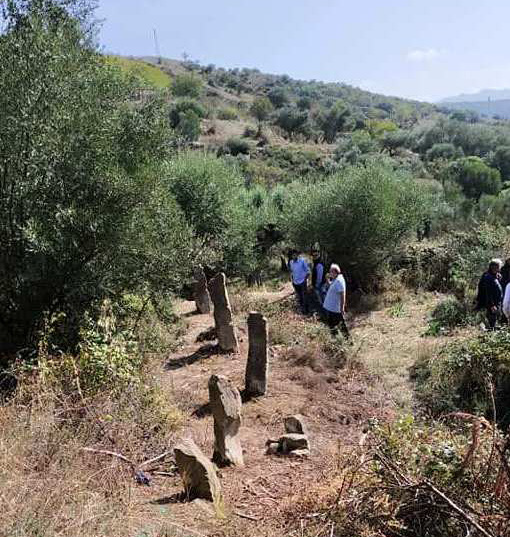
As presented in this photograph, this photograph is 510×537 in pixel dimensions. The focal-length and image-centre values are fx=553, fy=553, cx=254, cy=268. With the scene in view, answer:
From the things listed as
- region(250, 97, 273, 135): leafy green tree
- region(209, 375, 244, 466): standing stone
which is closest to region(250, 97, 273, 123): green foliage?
region(250, 97, 273, 135): leafy green tree

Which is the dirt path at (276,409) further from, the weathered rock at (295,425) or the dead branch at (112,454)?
the dead branch at (112,454)

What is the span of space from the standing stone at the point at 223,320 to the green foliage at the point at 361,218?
8.57 m

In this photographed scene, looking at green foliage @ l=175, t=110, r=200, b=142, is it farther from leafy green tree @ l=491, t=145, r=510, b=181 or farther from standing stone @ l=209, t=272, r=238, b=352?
standing stone @ l=209, t=272, r=238, b=352

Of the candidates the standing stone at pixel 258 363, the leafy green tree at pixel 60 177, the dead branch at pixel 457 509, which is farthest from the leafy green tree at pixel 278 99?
the dead branch at pixel 457 509

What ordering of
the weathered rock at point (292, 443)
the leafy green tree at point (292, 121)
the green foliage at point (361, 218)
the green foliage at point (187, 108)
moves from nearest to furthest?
the weathered rock at point (292, 443) → the green foliage at point (361, 218) → the green foliage at point (187, 108) → the leafy green tree at point (292, 121)

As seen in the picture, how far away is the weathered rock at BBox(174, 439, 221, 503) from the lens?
4.96 meters

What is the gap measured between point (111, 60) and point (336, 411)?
25.3 feet

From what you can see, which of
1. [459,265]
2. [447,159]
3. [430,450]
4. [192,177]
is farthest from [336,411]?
[447,159]

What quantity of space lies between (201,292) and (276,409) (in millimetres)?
6845

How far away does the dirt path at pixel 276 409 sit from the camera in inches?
194

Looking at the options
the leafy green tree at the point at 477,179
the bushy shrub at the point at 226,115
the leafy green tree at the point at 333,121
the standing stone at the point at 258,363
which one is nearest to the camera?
the standing stone at the point at 258,363

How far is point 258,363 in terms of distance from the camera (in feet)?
27.1

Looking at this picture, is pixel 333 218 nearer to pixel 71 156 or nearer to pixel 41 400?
pixel 71 156

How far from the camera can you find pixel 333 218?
18188mm
